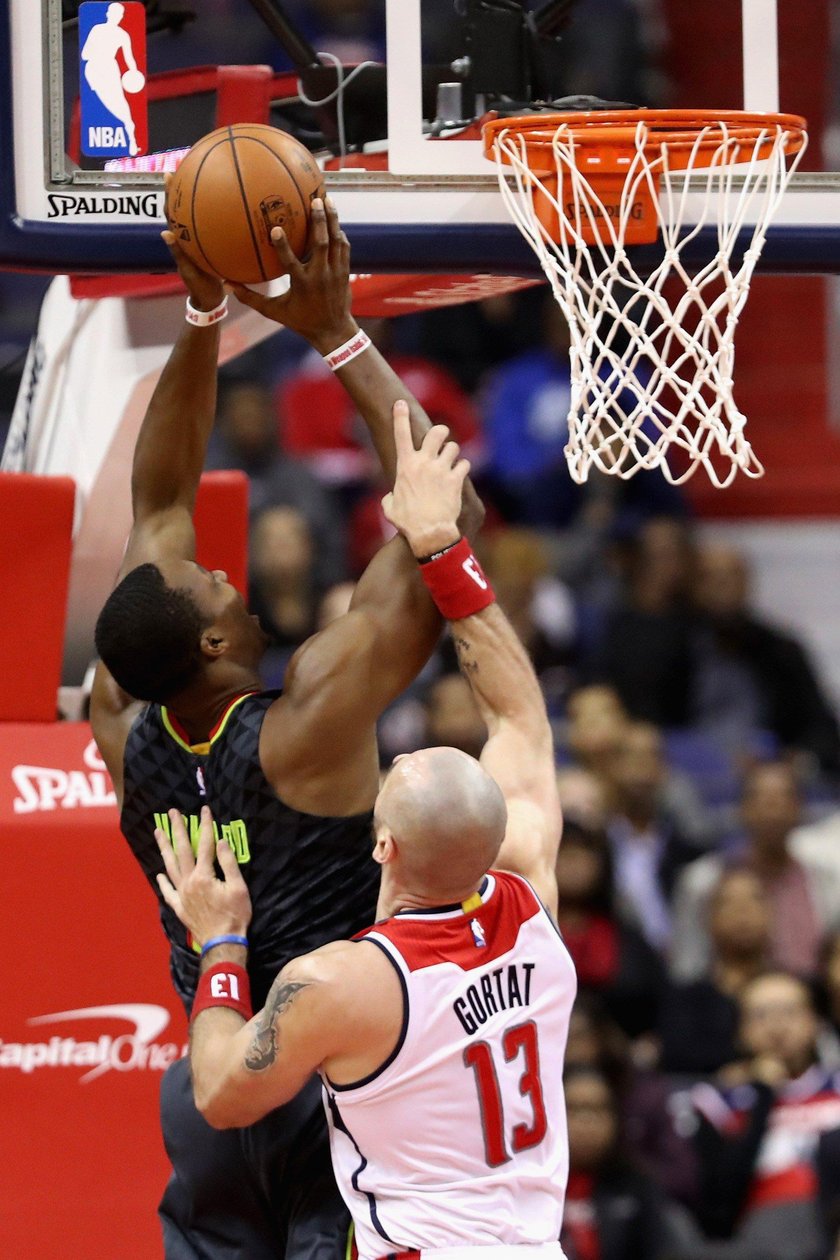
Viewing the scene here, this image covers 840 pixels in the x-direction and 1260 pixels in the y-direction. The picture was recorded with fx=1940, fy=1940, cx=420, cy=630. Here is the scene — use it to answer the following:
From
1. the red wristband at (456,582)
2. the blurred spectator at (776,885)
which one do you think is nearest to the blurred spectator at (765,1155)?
the blurred spectator at (776,885)

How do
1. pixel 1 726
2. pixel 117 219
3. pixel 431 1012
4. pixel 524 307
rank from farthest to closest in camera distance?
pixel 524 307 → pixel 1 726 → pixel 117 219 → pixel 431 1012

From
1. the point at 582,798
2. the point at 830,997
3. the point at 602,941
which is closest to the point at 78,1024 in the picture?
the point at 602,941

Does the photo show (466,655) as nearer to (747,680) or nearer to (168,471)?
(168,471)

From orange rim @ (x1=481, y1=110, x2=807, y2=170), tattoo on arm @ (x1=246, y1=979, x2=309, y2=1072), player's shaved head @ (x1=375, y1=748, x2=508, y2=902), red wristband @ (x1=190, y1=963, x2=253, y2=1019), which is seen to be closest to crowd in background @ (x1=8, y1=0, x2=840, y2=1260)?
orange rim @ (x1=481, y1=110, x2=807, y2=170)

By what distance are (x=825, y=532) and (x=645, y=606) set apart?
1.51 m

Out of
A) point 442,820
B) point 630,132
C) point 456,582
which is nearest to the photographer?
point 442,820

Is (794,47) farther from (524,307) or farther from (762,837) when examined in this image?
(524,307)

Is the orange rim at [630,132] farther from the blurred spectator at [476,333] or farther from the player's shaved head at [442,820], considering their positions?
the blurred spectator at [476,333]

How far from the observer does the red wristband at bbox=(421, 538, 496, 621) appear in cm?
358

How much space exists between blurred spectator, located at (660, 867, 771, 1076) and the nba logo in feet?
12.9

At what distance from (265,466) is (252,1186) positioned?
530 cm

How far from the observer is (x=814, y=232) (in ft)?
14.1

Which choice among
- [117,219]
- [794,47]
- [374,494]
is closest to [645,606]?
[374,494]

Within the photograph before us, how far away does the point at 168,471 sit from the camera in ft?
13.2
